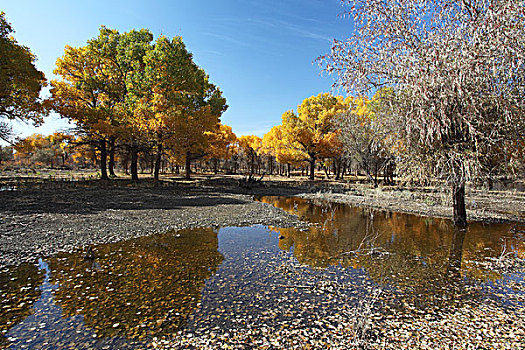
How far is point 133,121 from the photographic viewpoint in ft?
85.8

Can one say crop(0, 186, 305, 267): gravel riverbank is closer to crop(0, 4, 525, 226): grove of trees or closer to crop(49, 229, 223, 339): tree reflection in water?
crop(49, 229, 223, 339): tree reflection in water

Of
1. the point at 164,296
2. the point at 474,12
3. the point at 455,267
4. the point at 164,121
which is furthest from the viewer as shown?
the point at 164,121

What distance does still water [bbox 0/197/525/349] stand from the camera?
486 centimetres

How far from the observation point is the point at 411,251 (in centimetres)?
993

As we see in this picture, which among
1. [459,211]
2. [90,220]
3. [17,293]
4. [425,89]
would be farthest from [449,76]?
[90,220]

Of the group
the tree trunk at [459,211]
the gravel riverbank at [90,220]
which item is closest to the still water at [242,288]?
the gravel riverbank at [90,220]

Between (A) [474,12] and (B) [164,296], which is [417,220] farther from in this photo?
(B) [164,296]

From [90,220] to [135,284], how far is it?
320 inches

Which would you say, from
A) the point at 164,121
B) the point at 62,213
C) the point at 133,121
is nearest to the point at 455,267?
the point at 62,213

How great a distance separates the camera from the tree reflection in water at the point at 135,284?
5.12m

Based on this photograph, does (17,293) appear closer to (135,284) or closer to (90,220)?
(135,284)

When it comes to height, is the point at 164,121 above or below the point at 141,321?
above

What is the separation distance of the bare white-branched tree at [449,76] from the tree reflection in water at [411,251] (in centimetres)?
295

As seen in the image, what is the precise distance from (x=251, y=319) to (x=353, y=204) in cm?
1901
